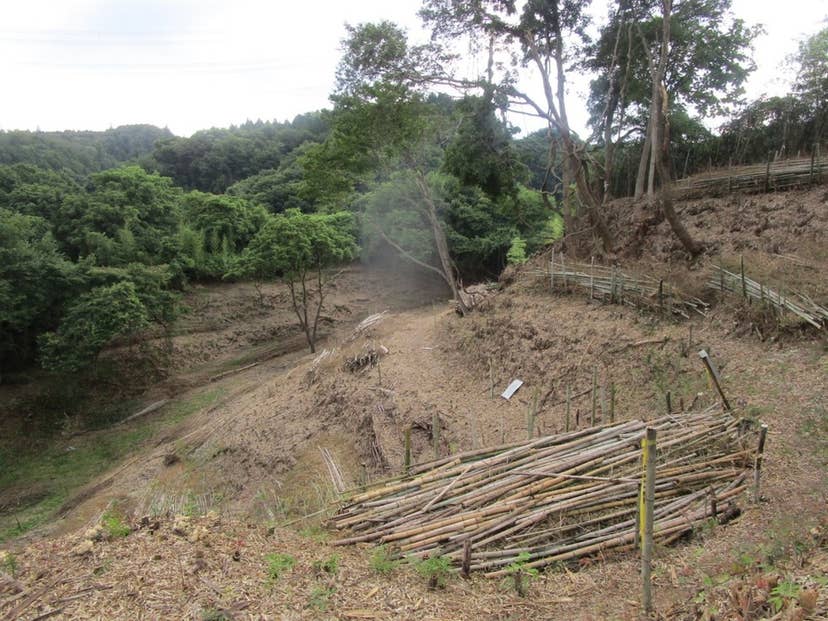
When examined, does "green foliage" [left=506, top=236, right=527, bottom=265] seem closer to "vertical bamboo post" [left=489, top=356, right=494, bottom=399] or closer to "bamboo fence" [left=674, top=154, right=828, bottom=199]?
"bamboo fence" [left=674, top=154, right=828, bottom=199]

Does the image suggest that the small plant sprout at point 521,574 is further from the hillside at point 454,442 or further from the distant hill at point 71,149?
the distant hill at point 71,149

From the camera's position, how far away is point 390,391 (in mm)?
9203

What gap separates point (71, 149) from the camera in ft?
105

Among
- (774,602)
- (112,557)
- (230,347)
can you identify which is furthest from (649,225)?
(230,347)

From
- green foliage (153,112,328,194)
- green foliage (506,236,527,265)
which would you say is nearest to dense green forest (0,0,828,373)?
green foliage (506,236,527,265)

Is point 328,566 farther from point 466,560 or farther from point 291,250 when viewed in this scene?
point 291,250

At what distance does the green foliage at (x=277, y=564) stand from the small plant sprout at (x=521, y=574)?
1554 mm

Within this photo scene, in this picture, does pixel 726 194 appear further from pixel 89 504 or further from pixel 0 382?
pixel 0 382

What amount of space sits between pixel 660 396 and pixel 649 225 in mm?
5113

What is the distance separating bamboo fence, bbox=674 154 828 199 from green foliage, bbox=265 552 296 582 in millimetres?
11107

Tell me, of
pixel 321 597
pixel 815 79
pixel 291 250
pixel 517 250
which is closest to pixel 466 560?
pixel 321 597

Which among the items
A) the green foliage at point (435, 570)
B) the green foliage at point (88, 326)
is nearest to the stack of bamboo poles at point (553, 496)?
the green foliage at point (435, 570)

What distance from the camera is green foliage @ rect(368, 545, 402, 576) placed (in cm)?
374

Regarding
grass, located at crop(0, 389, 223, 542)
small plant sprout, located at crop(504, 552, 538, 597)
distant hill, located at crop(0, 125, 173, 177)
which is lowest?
grass, located at crop(0, 389, 223, 542)
